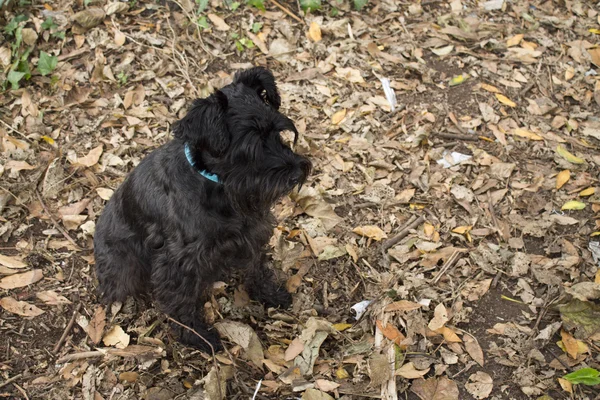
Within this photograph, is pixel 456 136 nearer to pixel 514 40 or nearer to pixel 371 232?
pixel 371 232

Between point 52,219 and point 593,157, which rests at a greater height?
point 52,219

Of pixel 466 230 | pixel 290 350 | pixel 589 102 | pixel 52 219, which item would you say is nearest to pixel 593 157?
pixel 589 102

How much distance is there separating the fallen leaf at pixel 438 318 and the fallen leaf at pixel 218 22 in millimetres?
4353

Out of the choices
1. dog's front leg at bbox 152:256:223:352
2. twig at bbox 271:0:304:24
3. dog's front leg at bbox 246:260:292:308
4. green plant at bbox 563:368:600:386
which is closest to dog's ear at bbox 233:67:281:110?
dog's front leg at bbox 152:256:223:352

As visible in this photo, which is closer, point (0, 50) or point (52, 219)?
point (52, 219)


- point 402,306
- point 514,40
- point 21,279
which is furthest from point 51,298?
point 514,40

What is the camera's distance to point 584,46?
23.6 feet

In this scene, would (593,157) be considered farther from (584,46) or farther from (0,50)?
(0,50)

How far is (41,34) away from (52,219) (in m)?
2.60

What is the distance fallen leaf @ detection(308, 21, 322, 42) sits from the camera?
702cm

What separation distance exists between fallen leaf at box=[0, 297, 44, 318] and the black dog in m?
0.63

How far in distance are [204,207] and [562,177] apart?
389 centimetres

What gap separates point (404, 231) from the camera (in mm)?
5383

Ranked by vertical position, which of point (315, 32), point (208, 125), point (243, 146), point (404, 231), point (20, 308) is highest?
point (208, 125)
